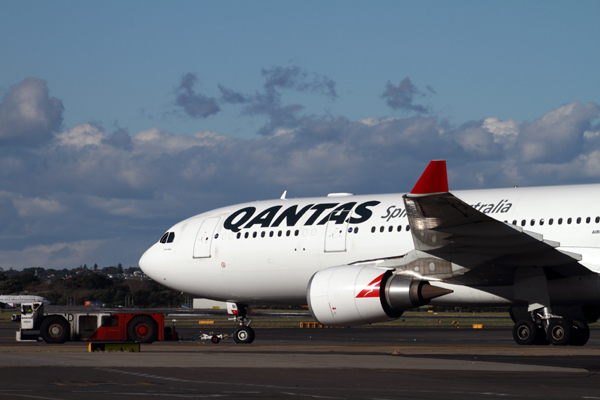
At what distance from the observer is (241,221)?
24438 millimetres

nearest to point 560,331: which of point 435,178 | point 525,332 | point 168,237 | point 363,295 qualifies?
point 525,332

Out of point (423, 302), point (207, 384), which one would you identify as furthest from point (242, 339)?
point (207, 384)

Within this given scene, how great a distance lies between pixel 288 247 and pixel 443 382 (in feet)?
38.1

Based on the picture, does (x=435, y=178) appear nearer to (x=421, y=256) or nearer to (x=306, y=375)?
(x=421, y=256)

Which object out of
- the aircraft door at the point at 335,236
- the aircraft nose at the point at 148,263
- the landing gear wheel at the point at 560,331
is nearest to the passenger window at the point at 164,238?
the aircraft nose at the point at 148,263

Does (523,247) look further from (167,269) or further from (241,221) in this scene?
(167,269)

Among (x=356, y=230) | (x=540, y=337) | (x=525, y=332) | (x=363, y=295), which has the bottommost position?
(x=540, y=337)

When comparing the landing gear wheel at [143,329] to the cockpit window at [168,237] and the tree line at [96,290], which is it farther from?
the tree line at [96,290]

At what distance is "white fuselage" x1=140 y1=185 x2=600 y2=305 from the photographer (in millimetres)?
19578

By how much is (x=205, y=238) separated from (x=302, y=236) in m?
3.51

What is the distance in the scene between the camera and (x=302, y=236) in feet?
74.6

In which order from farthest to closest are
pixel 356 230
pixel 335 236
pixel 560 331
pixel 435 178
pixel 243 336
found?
pixel 243 336 → pixel 335 236 → pixel 356 230 → pixel 560 331 → pixel 435 178

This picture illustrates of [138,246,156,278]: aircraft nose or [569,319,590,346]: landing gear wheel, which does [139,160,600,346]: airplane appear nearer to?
[569,319,590,346]: landing gear wheel

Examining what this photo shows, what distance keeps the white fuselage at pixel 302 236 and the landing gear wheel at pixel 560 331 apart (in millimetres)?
1436
